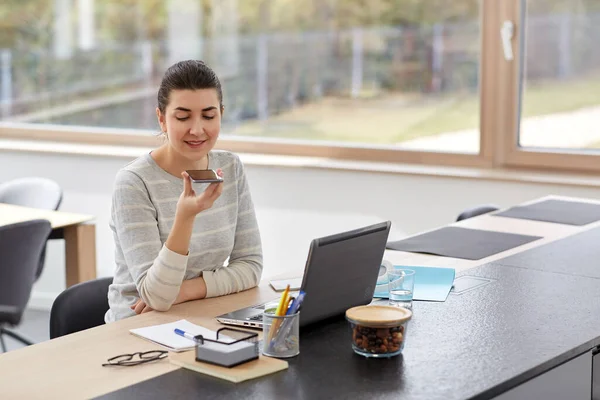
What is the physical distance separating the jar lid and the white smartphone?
543mm

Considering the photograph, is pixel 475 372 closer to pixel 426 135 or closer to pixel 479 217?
pixel 479 217

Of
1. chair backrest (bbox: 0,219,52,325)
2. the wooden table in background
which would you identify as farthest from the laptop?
the wooden table in background

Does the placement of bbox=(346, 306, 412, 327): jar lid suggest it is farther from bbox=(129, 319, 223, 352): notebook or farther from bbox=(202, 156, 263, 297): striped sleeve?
bbox=(202, 156, 263, 297): striped sleeve

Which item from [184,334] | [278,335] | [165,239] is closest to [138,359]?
[184,334]

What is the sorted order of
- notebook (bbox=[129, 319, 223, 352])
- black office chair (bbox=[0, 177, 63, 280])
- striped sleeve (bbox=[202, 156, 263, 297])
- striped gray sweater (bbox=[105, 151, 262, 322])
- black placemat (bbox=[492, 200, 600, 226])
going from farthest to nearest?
black office chair (bbox=[0, 177, 63, 280]) < black placemat (bbox=[492, 200, 600, 226]) < striped sleeve (bbox=[202, 156, 263, 297]) < striped gray sweater (bbox=[105, 151, 262, 322]) < notebook (bbox=[129, 319, 223, 352])

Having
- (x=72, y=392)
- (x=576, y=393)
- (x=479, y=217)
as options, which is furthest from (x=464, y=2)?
(x=72, y=392)

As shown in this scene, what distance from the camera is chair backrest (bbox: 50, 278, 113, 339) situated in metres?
2.49

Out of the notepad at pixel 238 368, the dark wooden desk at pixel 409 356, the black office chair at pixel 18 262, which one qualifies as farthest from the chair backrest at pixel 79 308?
the black office chair at pixel 18 262

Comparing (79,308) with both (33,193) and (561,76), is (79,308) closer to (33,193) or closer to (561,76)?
(33,193)

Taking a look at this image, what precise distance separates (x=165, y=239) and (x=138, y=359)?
59 cm

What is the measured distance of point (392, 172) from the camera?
4508 millimetres

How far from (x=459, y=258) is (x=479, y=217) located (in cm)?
67

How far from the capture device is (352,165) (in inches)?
183

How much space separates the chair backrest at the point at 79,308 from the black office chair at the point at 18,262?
1.06 metres
